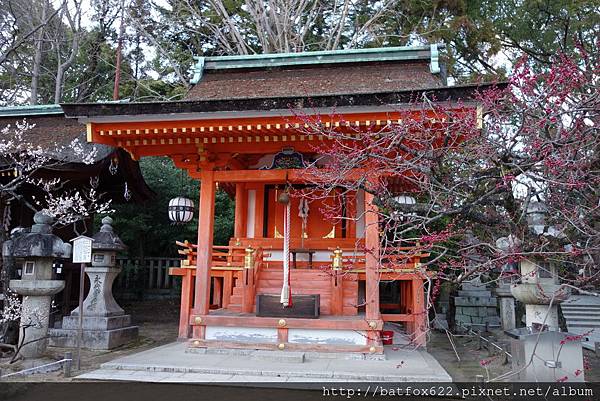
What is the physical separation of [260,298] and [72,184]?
6.72 m

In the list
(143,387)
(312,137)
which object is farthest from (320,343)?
(312,137)

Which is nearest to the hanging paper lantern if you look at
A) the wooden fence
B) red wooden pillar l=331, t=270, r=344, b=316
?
red wooden pillar l=331, t=270, r=344, b=316

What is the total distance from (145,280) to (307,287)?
9.37 meters

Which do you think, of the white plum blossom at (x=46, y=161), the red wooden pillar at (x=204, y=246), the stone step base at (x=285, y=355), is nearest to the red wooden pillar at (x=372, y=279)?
the stone step base at (x=285, y=355)

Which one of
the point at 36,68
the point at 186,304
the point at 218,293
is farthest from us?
the point at 36,68

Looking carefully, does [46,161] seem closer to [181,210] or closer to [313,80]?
[181,210]

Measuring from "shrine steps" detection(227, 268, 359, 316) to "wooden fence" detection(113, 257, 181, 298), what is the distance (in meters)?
7.43

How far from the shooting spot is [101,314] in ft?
28.0

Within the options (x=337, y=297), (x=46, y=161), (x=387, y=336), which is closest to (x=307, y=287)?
(x=337, y=297)

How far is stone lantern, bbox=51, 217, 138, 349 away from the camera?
8273 millimetres

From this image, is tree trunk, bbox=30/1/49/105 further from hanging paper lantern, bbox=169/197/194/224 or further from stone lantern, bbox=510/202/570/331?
stone lantern, bbox=510/202/570/331

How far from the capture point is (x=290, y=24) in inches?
640

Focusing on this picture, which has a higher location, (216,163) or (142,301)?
(216,163)

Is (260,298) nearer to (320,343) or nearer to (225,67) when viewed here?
(320,343)
